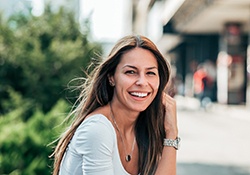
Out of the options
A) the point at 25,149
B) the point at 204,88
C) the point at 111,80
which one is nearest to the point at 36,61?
the point at 25,149

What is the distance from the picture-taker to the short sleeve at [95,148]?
2.19 m

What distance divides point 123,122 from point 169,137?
0.92ft

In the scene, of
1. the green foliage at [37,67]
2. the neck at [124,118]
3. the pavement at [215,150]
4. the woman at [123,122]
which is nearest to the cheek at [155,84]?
the woman at [123,122]

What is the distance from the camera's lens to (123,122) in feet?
8.17

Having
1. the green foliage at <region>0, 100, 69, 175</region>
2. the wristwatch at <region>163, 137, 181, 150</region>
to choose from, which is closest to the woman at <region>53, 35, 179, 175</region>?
the wristwatch at <region>163, 137, 181, 150</region>

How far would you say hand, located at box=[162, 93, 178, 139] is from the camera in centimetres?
266

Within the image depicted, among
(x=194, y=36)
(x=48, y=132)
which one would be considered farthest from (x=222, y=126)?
(x=194, y=36)

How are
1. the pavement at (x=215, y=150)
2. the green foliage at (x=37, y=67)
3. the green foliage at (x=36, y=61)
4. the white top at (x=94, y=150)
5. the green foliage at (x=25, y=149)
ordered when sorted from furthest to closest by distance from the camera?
1. the green foliage at (x=36, y=61)
2. the pavement at (x=215, y=150)
3. the green foliage at (x=37, y=67)
4. the green foliage at (x=25, y=149)
5. the white top at (x=94, y=150)

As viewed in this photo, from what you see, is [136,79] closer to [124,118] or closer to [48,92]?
[124,118]

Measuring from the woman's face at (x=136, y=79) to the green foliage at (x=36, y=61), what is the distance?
5.78m

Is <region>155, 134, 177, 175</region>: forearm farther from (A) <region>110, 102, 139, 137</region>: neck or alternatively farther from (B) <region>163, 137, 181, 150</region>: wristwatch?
(A) <region>110, 102, 139, 137</region>: neck

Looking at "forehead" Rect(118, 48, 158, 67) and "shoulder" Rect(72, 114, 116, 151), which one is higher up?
"forehead" Rect(118, 48, 158, 67)

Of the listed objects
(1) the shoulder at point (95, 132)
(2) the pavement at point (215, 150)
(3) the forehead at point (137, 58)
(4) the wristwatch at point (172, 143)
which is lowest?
(2) the pavement at point (215, 150)

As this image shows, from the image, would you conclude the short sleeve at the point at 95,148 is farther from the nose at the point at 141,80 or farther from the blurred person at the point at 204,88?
the blurred person at the point at 204,88
